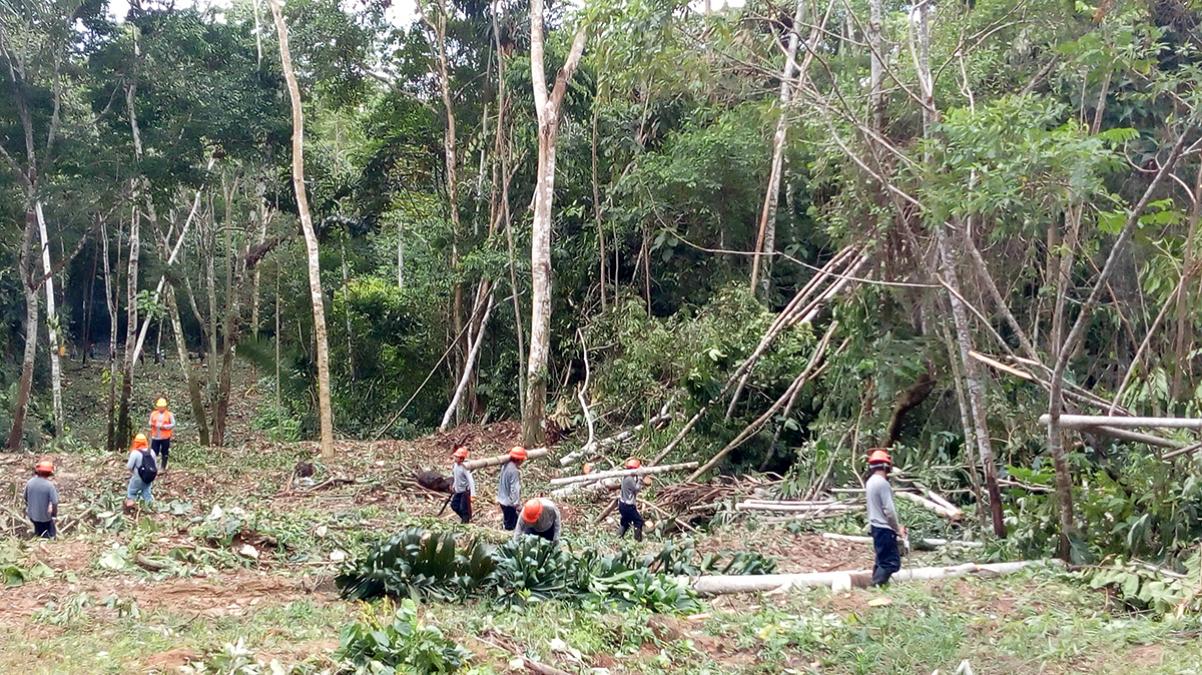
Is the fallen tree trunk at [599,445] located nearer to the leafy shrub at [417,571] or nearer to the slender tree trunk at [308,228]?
the slender tree trunk at [308,228]

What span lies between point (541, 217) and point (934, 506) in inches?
356

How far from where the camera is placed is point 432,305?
Answer: 2577 cm

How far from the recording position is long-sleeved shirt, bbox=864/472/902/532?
8.98 m

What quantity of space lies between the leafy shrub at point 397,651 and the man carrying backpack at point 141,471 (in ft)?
30.2

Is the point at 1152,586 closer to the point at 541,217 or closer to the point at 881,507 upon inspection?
the point at 881,507

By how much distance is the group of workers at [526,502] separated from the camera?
29.9 feet

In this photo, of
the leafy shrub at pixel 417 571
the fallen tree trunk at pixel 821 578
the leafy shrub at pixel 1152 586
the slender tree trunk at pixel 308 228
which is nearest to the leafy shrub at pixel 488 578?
the leafy shrub at pixel 417 571

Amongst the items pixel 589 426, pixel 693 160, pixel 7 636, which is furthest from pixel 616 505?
pixel 7 636

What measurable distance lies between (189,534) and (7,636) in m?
4.08

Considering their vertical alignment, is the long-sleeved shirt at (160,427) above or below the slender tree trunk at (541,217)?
below

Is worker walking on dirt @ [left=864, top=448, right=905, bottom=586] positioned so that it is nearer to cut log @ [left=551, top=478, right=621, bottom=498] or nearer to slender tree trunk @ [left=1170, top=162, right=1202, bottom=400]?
slender tree trunk @ [left=1170, top=162, right=1202, bottom=400]

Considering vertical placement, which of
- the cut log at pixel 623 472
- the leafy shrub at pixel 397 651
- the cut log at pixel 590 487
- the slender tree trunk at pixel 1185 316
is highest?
the slender tree trunk at pixel 1185 316

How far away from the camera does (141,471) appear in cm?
1397

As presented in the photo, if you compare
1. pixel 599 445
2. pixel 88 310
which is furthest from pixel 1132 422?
pixel 88 310
